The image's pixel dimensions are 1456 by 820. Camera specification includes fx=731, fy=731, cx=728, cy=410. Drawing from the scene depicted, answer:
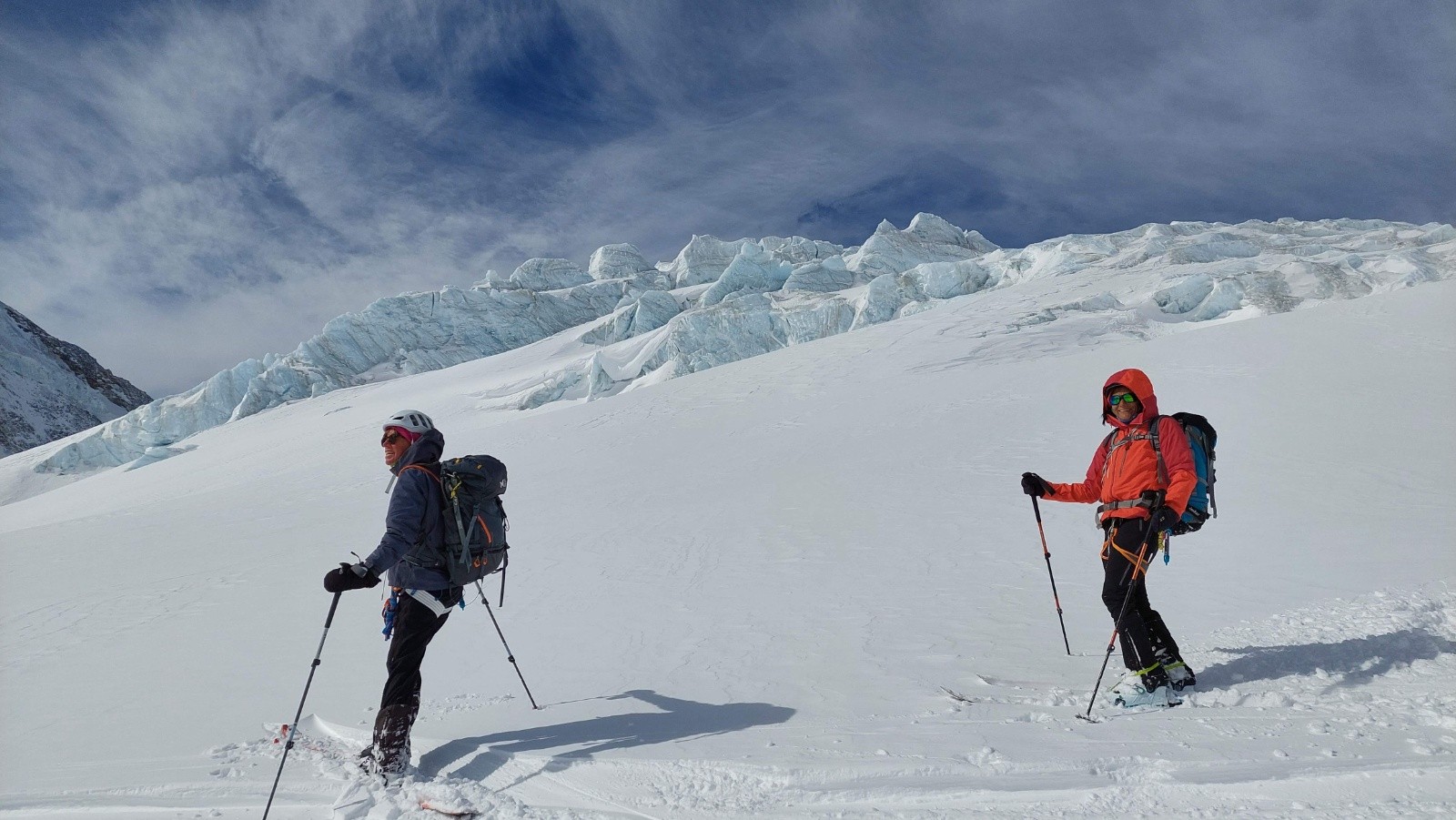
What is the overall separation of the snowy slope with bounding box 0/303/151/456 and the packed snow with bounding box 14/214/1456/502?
67013mm

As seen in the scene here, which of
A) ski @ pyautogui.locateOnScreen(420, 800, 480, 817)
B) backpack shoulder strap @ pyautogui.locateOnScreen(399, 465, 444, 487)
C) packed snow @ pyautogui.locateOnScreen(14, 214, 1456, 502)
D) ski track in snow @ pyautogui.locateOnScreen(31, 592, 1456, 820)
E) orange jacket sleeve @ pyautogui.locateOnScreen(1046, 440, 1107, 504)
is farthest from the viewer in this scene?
packed snow @ pyautogui.locateOnScreen(14, 214, 1456, 502)

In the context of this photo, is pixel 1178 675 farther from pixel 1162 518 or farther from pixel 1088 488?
pixel 1088 488

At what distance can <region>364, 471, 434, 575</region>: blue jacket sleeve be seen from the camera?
294 centimetres

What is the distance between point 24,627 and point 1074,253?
47185mm

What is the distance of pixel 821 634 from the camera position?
4945 mm

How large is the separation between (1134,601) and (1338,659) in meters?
1.22

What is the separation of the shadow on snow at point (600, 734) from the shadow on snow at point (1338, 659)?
220cm

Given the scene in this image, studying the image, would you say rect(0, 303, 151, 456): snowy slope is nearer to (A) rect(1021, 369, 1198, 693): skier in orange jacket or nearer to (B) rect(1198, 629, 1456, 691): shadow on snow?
(A) rect(1021, 369, 1198, 693): skier in orange jacket

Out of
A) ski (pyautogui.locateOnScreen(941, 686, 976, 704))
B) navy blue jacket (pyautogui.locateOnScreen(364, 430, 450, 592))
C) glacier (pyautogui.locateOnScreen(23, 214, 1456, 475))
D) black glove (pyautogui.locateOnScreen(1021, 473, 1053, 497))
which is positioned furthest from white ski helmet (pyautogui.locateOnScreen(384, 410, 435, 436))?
glacier (pyautogui.locateOnScreen(23, 214, 1456, 475))

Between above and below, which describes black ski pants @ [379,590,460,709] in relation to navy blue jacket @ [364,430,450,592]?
below

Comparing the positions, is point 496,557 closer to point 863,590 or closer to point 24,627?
point 863,590

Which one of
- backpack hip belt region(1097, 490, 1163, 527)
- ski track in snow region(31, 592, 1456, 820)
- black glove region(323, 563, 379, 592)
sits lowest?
ski track in snow region(31, 592, 1456, 820)

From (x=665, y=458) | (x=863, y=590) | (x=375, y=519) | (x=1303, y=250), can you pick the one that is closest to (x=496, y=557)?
(x=863, y=590)

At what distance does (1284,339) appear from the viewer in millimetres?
16500
